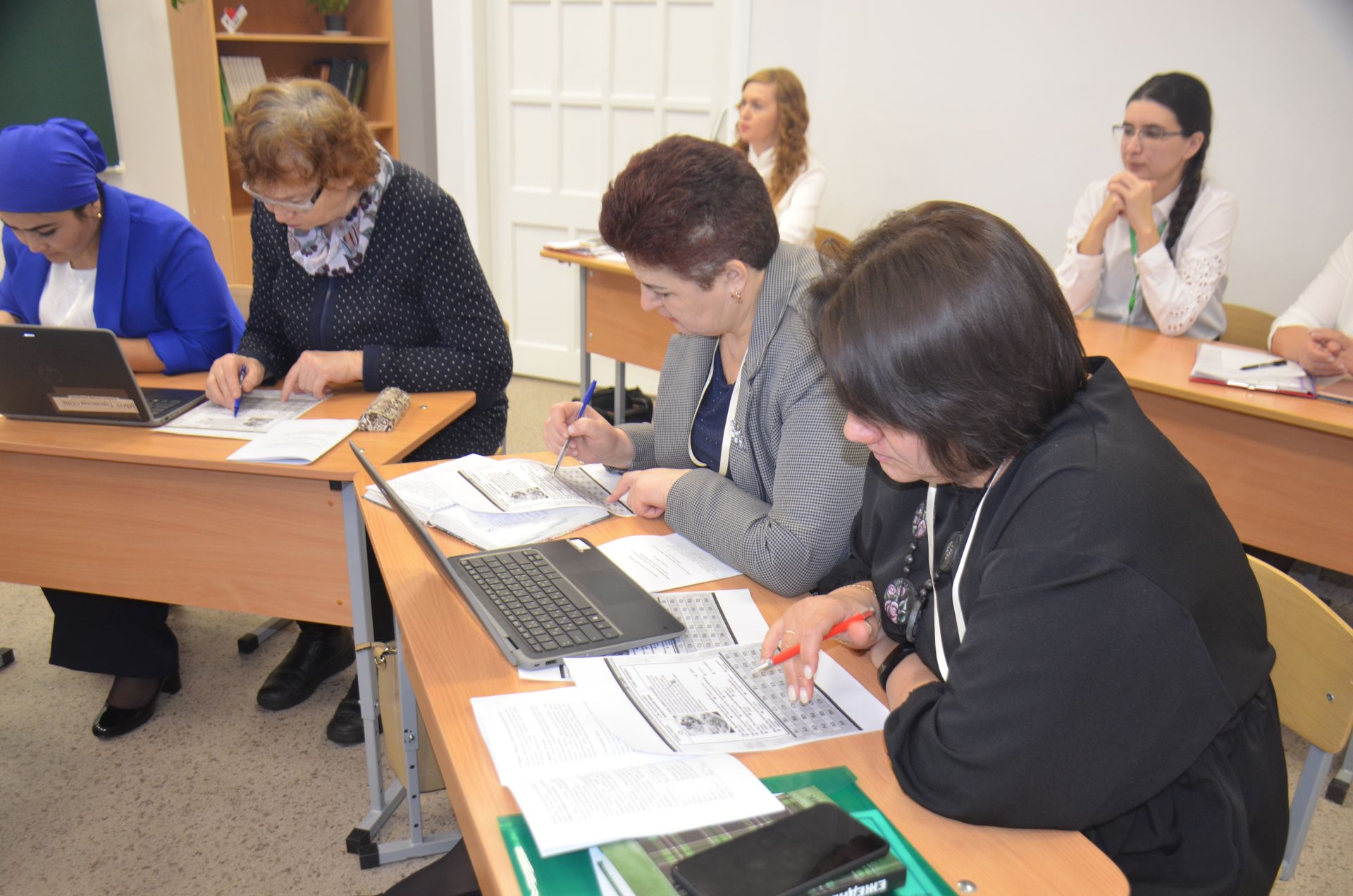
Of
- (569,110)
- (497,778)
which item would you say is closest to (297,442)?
(497,778)

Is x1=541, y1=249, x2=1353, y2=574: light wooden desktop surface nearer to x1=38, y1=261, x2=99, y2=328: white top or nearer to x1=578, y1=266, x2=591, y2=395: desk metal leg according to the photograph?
x1=578, y1=266, x2=591, y2=395: desk metal leg

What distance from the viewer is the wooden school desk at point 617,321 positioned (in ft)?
11.9

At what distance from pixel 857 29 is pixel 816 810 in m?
3.97

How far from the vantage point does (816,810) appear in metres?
0.86

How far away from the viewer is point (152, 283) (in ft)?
7.30

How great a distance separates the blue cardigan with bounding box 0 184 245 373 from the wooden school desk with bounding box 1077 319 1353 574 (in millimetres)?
2250

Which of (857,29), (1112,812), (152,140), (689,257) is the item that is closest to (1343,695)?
(1112,812)

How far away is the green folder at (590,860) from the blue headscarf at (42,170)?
73.1 inches

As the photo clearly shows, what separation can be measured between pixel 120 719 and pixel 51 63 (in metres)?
3.21

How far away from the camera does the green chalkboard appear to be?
12.9 ft

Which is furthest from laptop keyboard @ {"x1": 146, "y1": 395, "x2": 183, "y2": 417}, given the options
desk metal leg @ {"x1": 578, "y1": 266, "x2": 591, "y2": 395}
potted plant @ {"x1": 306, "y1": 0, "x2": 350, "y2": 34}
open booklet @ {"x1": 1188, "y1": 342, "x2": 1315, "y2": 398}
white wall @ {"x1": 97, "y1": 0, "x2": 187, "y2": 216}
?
potted plant @ {"x1": 306, "y1": 0, "x2": 350, "y2": 34}

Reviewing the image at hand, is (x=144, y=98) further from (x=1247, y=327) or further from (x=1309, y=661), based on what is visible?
(x=1309, y=661)

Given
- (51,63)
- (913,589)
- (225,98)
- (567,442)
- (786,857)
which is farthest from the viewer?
(225,98)

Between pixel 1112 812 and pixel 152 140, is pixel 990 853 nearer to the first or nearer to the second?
pixel 1112 812
